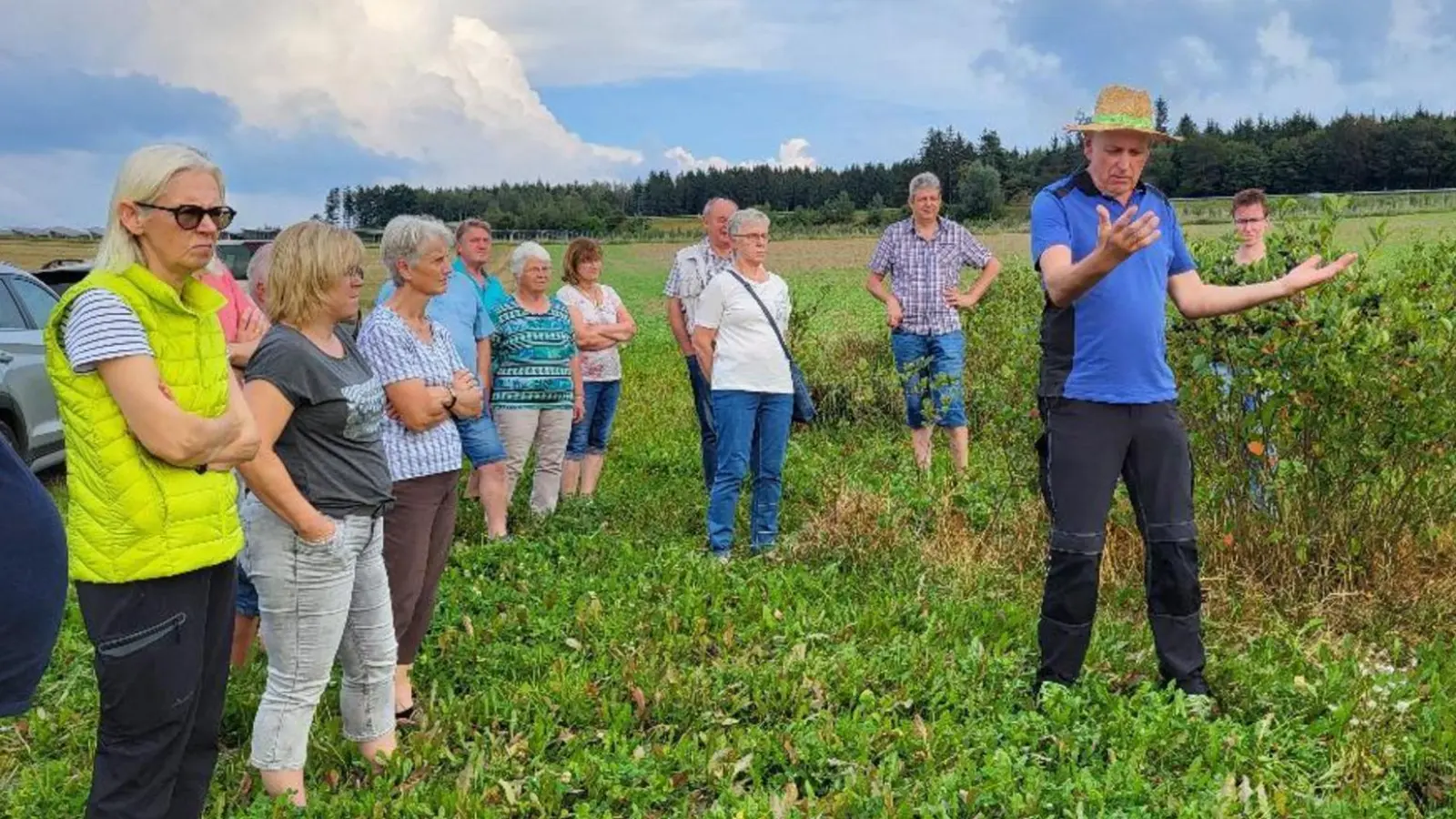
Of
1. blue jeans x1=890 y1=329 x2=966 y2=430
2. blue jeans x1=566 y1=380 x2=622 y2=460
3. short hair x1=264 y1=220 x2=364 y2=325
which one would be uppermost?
short hair x1=264 y1=220 x2=364 y2=325

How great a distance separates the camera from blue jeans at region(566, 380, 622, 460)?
301 inches

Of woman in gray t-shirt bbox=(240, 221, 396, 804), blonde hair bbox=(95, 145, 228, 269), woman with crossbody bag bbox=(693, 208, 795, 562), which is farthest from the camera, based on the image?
woman with crossbody bag bbox=(693, 208, 795, 562)

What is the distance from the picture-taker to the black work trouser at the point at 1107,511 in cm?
391

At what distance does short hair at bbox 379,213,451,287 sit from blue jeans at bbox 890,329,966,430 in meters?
3.99

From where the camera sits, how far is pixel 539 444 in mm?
7016

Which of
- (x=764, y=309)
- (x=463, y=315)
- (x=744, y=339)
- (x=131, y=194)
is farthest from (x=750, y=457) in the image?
(x=131, y=194)

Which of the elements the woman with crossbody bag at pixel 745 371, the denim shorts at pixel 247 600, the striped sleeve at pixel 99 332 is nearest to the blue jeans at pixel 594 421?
the woman with crossbody bag at pixel 745 371

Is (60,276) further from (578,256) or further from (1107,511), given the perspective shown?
(1107,511)

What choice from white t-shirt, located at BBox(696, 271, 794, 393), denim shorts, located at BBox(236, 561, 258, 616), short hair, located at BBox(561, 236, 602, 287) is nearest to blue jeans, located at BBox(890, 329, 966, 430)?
white t-shirt, located at BBox(696, 271, 794, 393)

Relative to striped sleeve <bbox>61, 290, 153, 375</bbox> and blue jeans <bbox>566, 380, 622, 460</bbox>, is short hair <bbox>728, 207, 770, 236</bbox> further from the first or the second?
striped sleeve <bbox>61, 290, 153, 375</bbox>

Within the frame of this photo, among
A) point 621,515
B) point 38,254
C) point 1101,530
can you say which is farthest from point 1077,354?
point 38,254

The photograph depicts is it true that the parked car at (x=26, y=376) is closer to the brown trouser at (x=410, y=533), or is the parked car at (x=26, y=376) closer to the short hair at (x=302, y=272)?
the brown trouser at (x=410, y=533)

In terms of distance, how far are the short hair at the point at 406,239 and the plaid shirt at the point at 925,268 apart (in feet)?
13.3

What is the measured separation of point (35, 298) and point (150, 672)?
7.85 m
